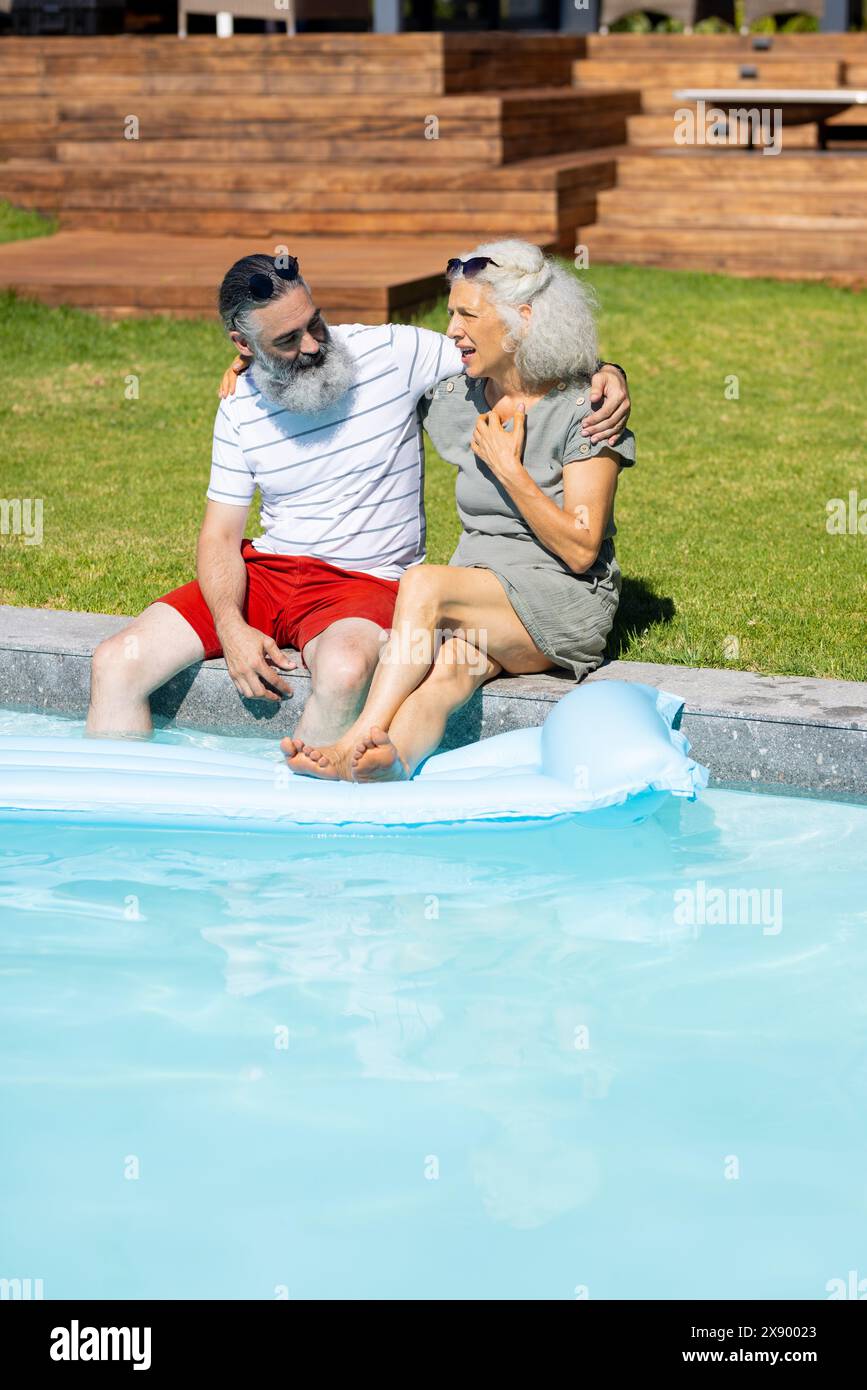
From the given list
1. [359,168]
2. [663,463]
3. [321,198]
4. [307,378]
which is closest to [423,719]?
[307,378]

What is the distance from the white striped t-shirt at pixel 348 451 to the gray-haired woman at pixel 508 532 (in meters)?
0.17

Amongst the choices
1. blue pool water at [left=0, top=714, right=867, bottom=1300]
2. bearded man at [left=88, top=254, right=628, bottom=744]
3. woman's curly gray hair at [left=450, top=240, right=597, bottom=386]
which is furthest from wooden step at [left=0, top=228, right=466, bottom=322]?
blue pool water at [left=0, top=714, right=867, bottom=1300]

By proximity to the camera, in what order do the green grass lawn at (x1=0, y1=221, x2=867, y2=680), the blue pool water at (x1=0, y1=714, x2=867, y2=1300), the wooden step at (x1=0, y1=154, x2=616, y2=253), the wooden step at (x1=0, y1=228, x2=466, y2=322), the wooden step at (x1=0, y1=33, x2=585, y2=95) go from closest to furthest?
the blue pool water at (x1=0, y1=714, x2=867, y2=1300) → the green grass lawn at (x1=0, y1=221, x2=867, y2=680) → the wooden step at (x1=0, y1=228, x2=466, y2=322) → the wooden step at (x1=0, y1=154, x2=616, y2=253) → the wooden step at (x1=0, y1=33, x2=585, y2=95)

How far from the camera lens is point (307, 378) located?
4691mm

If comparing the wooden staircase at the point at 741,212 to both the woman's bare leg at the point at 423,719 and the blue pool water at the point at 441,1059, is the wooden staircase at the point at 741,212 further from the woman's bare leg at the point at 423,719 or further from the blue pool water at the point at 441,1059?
the blue pool water at the point at 441,1059

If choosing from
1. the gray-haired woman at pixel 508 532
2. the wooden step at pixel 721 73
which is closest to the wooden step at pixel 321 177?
the wooden step at pixel 721 73

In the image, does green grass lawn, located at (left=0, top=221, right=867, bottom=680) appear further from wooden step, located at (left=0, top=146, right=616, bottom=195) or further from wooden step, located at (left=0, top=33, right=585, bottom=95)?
wooden step, located at (left=0, top=33, right=585, bottom=95)

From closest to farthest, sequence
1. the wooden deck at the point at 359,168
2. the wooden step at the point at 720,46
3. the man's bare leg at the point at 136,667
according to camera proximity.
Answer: the man's bare leg at the point at 136,667, the wooden deck at the point at 359,168, the wooden step at the point at 720,46

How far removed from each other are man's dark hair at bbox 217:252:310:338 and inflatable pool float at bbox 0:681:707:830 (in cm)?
125

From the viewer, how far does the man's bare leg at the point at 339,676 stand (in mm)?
4578

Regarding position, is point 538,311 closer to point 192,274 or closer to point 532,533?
point 532,533

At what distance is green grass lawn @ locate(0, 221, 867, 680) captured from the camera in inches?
223
